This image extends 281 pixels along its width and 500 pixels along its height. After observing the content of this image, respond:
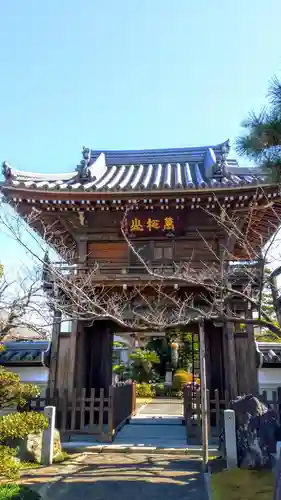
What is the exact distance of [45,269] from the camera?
346 inches

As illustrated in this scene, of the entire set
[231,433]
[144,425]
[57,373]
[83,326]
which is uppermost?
[83,326]

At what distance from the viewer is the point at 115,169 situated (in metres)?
13.8

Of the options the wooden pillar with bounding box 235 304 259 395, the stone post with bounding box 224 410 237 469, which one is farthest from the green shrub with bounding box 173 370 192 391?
the stone post with bounding box 224 410 237 469

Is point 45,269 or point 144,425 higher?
point 45,269

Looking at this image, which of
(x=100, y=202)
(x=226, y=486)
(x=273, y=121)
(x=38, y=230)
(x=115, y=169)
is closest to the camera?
(x=273, y=121)

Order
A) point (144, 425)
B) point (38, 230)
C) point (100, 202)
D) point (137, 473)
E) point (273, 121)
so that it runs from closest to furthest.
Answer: point (273, 121)
point (137, 473)
point (100, 202)
point (38, 230)
point (144, 425)

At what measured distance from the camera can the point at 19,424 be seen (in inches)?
196

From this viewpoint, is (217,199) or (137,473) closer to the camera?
(137,473)

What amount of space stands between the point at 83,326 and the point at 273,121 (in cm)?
734

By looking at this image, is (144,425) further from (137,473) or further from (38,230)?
(38,230)

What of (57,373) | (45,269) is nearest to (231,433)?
(57,373)

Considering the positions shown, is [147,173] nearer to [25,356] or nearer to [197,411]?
[25,356]

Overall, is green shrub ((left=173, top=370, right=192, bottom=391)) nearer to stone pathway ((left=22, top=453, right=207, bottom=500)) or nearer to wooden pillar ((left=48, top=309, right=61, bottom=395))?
wooden pillar ((left=48, top=309, right=61, bottom=395))

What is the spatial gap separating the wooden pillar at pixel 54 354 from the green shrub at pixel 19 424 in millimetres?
3930
